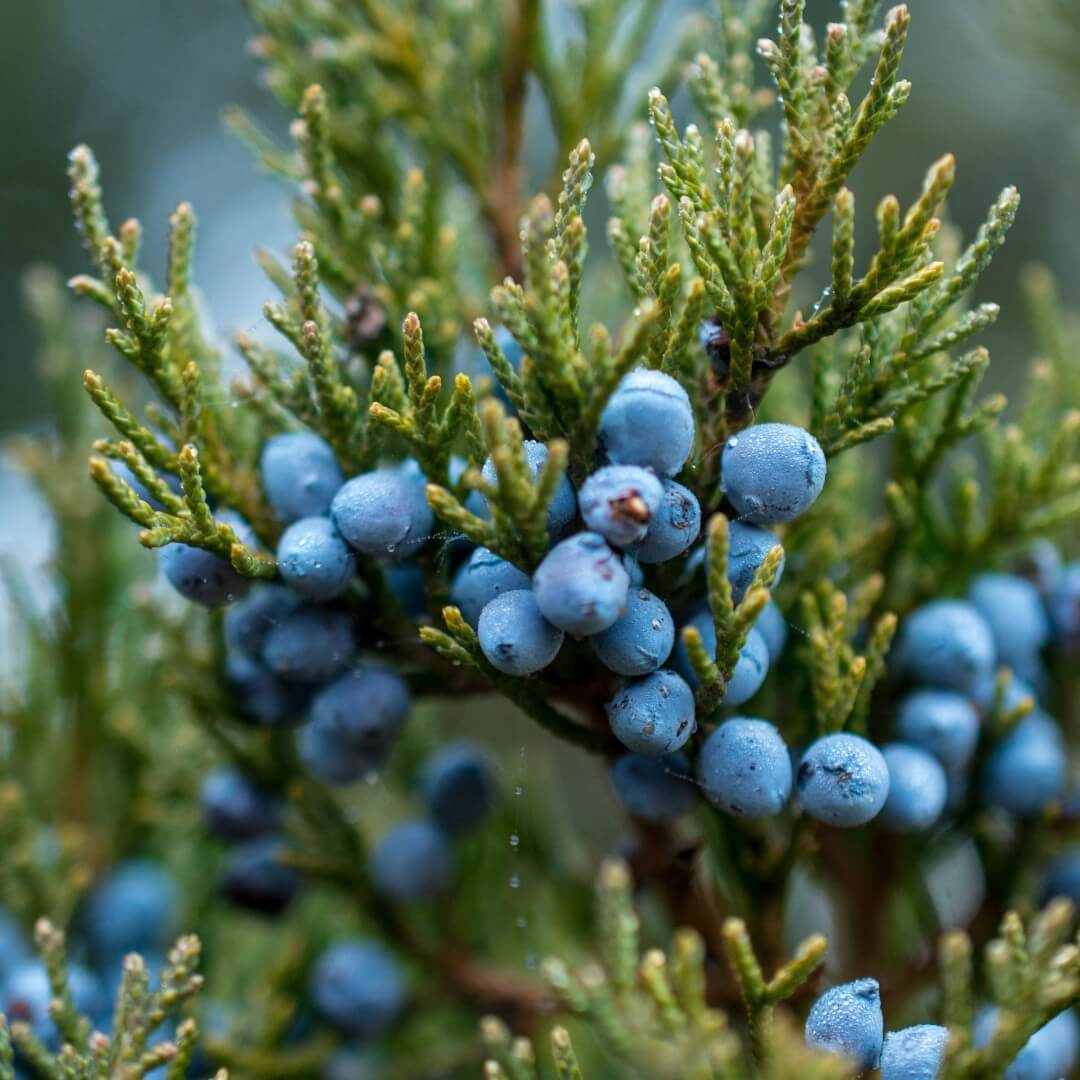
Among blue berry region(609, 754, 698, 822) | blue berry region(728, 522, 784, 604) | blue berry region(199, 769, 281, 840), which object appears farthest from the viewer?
blue berry region(199, 769, 281, 840)

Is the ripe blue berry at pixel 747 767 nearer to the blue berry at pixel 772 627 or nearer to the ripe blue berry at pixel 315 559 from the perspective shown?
the blue berry at pixel 772 627

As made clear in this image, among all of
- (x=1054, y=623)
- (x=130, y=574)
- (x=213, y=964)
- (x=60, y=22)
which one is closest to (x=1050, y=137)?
(x=1054, y=623)

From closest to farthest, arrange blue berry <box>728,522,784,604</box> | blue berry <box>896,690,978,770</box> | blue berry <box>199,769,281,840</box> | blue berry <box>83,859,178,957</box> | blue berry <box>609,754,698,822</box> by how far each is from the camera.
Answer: blue berry <box>728,522,784,604</box> < blue berry <box>609,754,698,822</box> < blue berry <box>896,690,978,770</box> < blue berry <box>199,769,281,840</box> < blue berry <box>83,859,178,957</box>

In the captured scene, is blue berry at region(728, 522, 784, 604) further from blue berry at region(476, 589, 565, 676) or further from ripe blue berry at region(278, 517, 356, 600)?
ripe blue berry at region(278, 517, 356, 600)

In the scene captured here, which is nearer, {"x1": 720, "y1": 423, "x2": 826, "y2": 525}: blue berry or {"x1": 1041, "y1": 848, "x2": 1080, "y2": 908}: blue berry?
{"x1": 720, "y1": 423, "x2": 826, "y2": 525}: blue berry

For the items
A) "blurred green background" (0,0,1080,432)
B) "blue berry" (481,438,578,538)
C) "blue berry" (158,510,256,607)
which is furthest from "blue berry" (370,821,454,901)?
"blurred green background" (0,0,1080,432)

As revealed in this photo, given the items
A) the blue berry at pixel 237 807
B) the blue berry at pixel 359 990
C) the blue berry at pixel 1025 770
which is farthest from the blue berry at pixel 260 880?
the blue berry at pixel 1025 770

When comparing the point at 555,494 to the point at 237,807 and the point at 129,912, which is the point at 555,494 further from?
the point at 129,912
